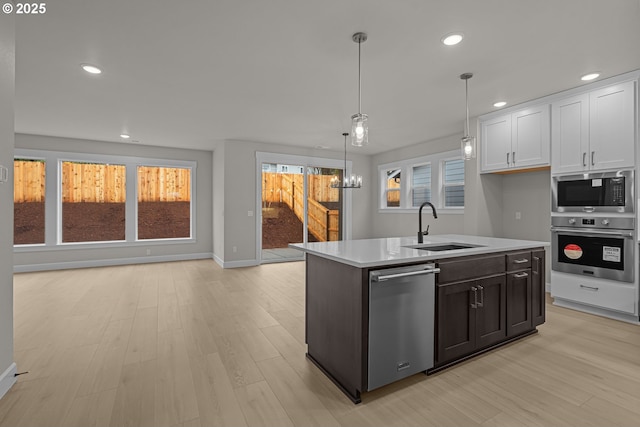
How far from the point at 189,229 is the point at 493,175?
6369 millimetres

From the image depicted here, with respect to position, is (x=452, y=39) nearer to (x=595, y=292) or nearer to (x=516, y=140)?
(x=516, y=140)

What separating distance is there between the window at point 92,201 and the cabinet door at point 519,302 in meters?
7.07

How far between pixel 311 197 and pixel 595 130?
503cm

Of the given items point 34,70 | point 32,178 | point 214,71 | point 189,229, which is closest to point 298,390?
point 214,71

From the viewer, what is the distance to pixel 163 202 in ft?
22.8

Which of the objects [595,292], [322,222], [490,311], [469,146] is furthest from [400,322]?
[322,222]

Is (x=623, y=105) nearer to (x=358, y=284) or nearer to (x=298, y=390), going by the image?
(x=358, y=284)

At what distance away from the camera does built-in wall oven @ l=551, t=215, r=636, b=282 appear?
3.23 metres

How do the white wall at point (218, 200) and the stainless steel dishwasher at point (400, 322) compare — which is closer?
the stainless steel dishwasher at point (400, 322)

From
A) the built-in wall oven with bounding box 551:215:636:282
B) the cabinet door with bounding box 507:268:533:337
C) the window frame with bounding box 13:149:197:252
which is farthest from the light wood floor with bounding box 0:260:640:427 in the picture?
the window frame with bounding box 13:149:197:252

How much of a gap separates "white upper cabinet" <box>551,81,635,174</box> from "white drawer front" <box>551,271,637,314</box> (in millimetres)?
1290

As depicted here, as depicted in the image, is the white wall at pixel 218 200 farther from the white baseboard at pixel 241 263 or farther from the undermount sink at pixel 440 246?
the undermount sink at pixel 440 246

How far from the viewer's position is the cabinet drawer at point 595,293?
3.23 meters

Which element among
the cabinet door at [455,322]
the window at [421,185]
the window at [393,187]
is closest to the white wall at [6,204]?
the cabinet door at [455,322]
